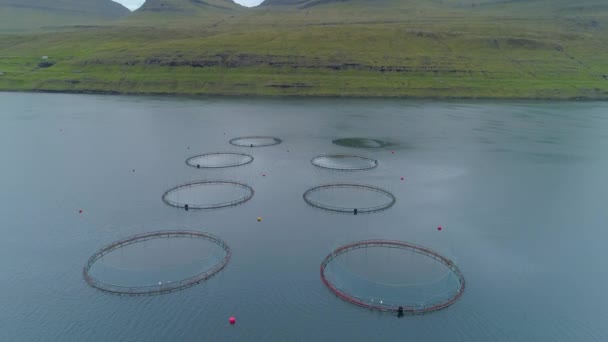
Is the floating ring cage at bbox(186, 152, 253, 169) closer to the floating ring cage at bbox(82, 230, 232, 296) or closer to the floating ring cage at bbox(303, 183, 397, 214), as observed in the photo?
the floating ring cage at bbox(303, 183, 397, 214)

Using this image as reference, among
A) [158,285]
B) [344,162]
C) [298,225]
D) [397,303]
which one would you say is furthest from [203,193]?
[397,303]

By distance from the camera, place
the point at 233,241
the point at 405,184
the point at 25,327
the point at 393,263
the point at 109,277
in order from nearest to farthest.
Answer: the point at 25,327
the point at 109,277
the point at 393,263
the point at 233,241
the point at 405,184

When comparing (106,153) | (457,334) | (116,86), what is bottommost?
(457,334)

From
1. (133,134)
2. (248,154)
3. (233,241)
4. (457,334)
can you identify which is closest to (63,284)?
(233,241)

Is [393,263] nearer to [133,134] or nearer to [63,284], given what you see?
[63,284]

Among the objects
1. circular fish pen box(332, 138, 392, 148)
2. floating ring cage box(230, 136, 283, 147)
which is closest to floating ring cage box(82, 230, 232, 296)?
floating ring cage box(230, 136, 283, 147)

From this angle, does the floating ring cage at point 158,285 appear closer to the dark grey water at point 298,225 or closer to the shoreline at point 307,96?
the dark grey water at point 298,225

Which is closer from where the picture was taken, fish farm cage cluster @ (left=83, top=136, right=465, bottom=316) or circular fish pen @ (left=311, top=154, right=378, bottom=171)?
fish farm cage cluster @ (left=83, top=136, right=465, bottom=316)

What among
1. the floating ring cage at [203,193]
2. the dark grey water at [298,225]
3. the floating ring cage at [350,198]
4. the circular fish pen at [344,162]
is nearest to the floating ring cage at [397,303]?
the dark grey water at [298,225]
